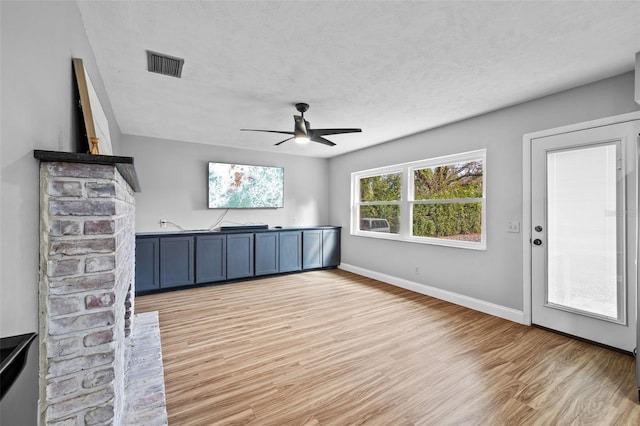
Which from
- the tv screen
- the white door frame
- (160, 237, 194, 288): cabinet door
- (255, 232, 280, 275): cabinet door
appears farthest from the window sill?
(160, 237, 194, 288): cabinet door

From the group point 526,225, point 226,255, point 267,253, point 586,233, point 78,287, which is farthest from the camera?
point 267,253

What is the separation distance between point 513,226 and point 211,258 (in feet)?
13.7

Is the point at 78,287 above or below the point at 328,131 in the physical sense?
below

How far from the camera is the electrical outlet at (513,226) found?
320 centimetres

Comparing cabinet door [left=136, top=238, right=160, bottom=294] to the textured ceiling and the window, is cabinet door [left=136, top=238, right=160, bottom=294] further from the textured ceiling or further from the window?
the window

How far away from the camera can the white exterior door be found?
246cm

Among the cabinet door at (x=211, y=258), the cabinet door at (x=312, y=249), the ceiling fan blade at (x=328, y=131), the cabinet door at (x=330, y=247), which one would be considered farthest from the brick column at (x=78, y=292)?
the cabinet door at (x=330, y=247)

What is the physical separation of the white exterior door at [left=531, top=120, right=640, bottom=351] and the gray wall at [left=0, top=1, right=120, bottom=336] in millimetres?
3845

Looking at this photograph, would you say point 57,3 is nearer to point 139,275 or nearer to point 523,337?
point 139,275

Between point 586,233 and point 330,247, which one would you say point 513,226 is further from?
point 330,247

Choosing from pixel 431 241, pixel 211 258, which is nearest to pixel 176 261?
pixel 211 258

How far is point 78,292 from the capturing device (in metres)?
1.11

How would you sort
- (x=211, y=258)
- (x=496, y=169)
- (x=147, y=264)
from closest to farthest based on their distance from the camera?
(x=496, y=169), (x=147, y=264), (x=211, y=258)

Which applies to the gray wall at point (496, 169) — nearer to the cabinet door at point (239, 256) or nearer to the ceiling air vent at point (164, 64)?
the cabinet door at point (239, 256)
